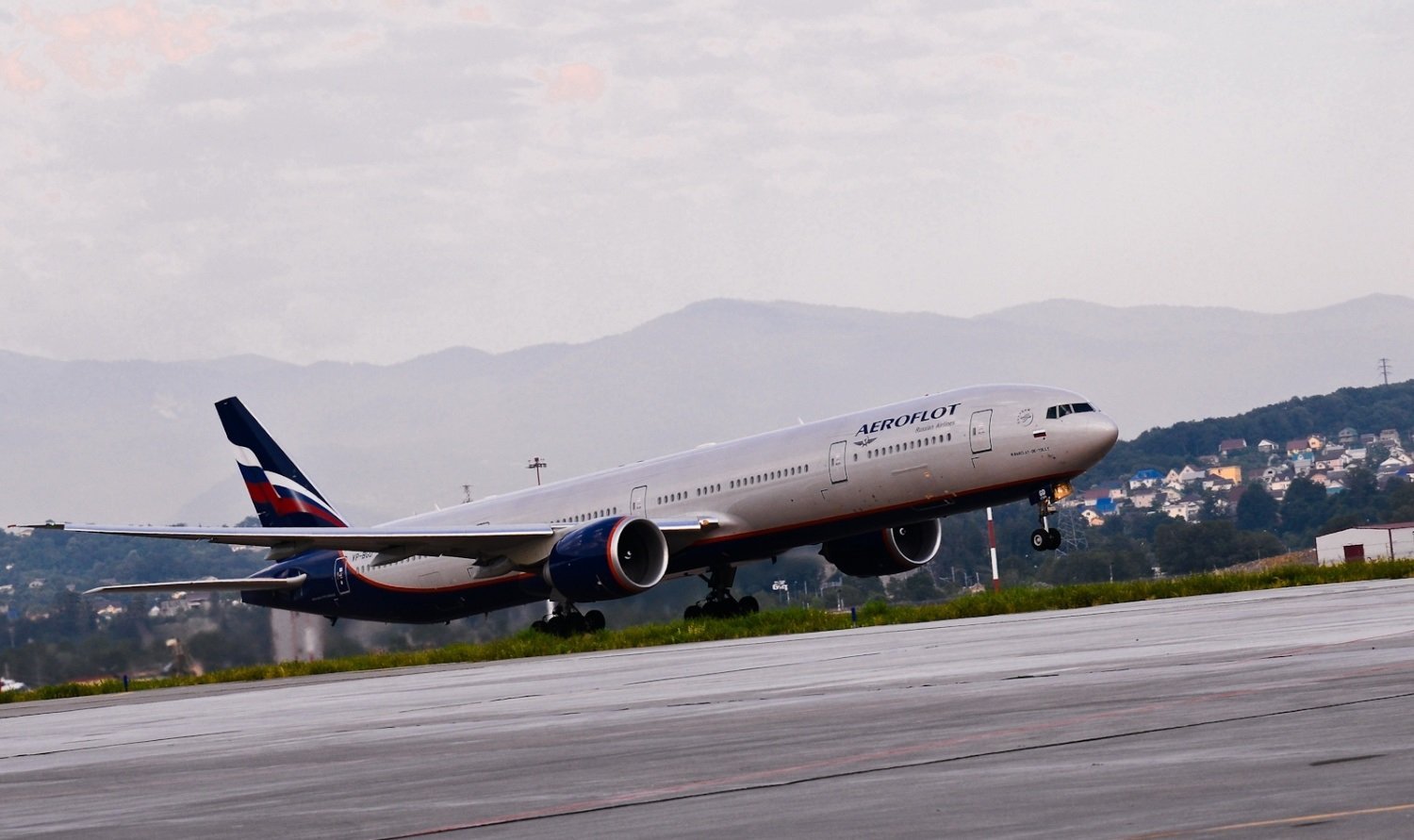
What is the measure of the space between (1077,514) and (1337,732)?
337 ft

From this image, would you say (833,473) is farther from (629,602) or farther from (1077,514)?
(1077,514)

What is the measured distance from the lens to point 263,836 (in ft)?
24.8

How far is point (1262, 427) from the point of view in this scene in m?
186

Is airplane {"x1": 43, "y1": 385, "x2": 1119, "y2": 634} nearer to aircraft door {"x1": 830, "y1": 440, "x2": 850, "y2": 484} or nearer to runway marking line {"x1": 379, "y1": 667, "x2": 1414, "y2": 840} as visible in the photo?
aircraft door {"x1": 830, "y1": 440, "x2": 850, "y2": 484}

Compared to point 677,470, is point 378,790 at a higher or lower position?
lower

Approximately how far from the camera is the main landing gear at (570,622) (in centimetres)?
4078

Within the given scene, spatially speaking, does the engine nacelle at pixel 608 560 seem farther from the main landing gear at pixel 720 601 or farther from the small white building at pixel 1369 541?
the small white building at pixel 1369 541

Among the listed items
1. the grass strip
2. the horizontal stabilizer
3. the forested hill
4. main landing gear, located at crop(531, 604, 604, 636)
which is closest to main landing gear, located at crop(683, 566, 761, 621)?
main landing gear, located at crop(531, 604, 604, 636)

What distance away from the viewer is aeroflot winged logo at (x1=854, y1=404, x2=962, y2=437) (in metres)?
36.5

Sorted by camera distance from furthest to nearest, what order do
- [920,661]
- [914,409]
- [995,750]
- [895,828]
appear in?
[914,409] → [920,661] → [995,750] → [895,828]

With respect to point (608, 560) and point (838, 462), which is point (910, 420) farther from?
point (608, 560)

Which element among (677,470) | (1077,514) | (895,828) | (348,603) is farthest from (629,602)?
(1077,514)

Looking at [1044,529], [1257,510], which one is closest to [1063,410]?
[1044,529]

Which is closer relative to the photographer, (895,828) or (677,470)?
(895,828)
